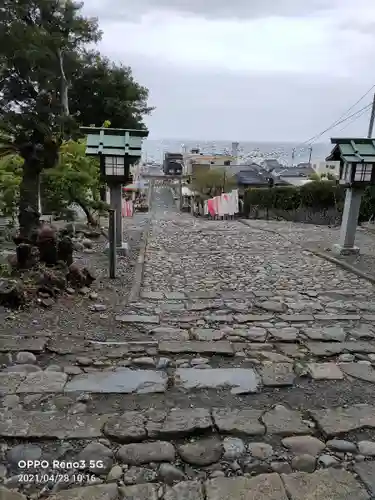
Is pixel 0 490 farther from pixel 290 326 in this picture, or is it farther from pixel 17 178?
pixel 17 178

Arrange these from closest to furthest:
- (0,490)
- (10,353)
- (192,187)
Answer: (0,490), (10,353), (192,187)

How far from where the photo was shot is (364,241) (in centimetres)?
978

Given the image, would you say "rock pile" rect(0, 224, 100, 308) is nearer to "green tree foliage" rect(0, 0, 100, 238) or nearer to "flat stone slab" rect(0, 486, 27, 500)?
"green tree foliage" rect(0, 0, 100, 238)

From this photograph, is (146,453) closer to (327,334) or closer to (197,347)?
(197,347)

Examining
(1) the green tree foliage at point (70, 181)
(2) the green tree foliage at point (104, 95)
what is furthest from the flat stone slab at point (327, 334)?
(2) the green tree foliage at point (104, 95)

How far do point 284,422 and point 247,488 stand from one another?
2.04 feet

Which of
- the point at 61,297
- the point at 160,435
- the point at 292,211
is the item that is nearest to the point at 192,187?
the point at 292,211

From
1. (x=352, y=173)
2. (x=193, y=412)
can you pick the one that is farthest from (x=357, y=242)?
(x=193, y=412)

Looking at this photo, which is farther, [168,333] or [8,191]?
[8,191]

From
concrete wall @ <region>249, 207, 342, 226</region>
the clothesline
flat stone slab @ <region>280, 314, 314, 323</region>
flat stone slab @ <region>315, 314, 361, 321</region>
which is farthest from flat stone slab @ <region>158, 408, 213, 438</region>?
the clothesline

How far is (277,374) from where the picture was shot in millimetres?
3105

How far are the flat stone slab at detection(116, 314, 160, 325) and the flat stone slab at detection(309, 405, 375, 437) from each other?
2015 millimetres

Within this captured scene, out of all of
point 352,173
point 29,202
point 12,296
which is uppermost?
point 352,173

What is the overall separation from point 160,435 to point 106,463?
35cm
